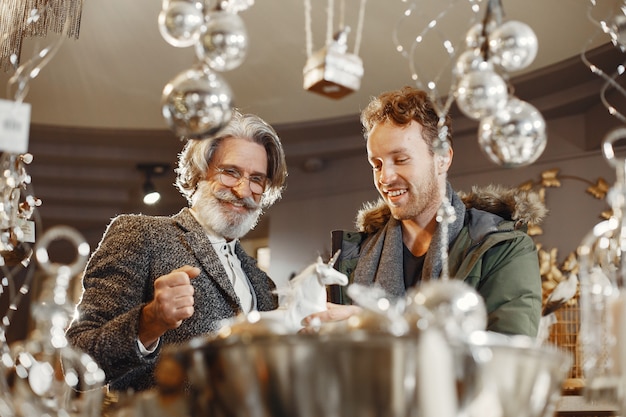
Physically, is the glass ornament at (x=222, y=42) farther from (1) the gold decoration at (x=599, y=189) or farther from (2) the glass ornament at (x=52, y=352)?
(1) the gold decoration at (x=599, y=189)

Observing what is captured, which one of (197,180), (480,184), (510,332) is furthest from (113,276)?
(480,184)

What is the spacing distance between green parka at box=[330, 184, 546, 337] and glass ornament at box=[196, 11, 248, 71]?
94 cm

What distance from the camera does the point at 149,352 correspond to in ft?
5.36

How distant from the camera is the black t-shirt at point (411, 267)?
6.61 ft

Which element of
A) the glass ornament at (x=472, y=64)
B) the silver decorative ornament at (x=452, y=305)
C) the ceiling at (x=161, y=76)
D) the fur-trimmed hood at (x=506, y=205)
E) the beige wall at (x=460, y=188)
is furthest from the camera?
the beige wall at (x=460, y=188)

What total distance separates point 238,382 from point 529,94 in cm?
368

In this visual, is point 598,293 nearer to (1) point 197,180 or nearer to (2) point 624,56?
(1) point 197,180

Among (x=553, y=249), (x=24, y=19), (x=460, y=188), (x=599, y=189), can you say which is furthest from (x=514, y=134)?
(x=460, y=188)

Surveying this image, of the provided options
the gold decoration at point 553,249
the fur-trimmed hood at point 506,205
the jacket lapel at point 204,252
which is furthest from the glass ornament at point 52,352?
the gold decoration at point 553,249

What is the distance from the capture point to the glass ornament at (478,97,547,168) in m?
0.97

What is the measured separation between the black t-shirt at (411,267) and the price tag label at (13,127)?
1.25m

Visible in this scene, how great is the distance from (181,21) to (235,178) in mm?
1112

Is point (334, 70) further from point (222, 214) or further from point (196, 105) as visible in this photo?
point (222, 214)

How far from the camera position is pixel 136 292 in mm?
1774
